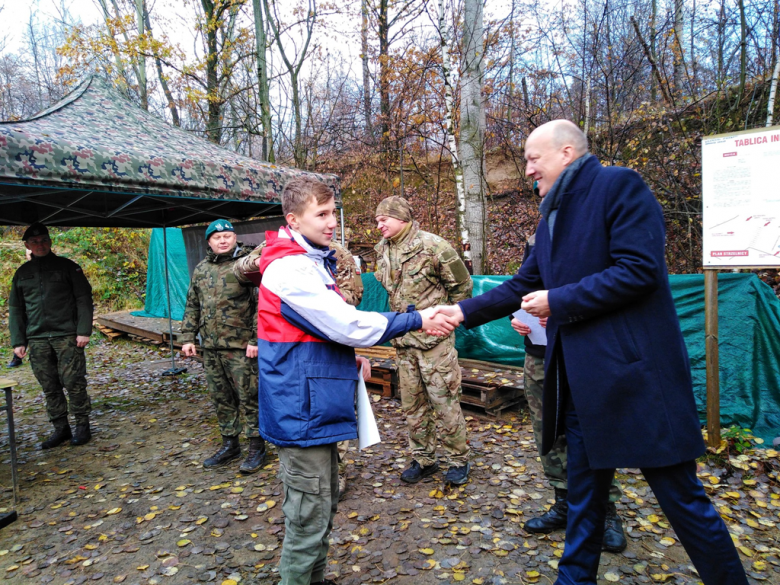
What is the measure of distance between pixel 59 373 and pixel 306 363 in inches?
177

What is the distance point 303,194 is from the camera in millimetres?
2258

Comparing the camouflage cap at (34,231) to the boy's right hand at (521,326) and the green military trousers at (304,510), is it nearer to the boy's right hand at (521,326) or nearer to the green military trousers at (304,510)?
the green military trousers at (304,510)

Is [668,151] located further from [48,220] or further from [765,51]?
[48,220]

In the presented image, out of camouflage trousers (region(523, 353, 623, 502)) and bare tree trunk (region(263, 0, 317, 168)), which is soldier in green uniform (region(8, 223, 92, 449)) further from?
bare tree trunk (region(263, 0, 317, 168))

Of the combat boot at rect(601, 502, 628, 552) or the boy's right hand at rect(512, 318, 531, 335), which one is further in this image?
the boy's right hand at rect(512, 318, 531, 335)

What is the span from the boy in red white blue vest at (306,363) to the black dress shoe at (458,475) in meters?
1.60

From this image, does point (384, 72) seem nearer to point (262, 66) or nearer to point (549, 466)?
point (262, 66)

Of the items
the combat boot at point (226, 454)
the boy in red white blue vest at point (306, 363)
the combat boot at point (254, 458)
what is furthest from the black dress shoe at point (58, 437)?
the boy in red white blue vest at point (306, 363)

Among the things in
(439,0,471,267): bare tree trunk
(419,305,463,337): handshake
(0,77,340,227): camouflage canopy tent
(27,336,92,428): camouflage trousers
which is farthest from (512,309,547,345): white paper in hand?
(27,336,92,428): camouflage trousers

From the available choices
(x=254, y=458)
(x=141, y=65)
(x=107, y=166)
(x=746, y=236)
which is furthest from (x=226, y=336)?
(x=141, y=65)

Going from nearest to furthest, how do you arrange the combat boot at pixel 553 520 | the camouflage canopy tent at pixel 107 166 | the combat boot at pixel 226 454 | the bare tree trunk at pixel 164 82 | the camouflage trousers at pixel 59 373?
the combat boot at pixel 553 520 → the camouflage canopy tent at pixel 107 166 → the combat boot at pixel 226 454 → the camouflage trousers at pixel 59 373 → the bare tree trunk at pixel 164 82

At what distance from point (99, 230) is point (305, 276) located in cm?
1572

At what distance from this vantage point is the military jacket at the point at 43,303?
16.5ft

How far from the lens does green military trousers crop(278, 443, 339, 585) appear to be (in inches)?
84.6
